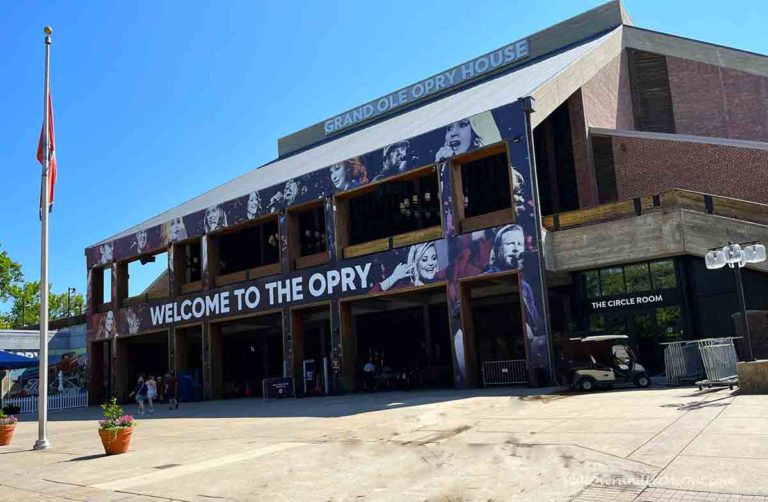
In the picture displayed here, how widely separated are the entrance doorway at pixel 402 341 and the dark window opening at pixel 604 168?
9551mm

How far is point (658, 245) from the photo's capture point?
24.5 meters

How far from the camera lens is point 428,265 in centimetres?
2794

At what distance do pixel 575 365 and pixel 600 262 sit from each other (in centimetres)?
664

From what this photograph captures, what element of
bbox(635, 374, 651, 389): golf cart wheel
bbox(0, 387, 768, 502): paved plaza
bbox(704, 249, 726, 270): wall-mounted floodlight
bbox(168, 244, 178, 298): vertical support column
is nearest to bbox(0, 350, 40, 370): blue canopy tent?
bbox(168, 244, 178, 298): vertical support column

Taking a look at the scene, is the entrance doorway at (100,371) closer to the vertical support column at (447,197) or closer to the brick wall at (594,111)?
the vertical support column at (447,197)

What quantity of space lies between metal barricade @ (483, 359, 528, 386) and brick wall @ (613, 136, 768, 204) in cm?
1093

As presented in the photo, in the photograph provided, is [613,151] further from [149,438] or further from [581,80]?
[149,438]

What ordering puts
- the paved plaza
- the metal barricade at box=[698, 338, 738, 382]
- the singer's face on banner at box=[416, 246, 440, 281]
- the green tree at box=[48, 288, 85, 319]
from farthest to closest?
1. the green tree at box=[48, 288, 85, 319]
2. the singer's face on banner at box=[416, 246, 440, 281]
3. the metal barricade at box=[698, 338, 738, 382]
4. the paved plaza

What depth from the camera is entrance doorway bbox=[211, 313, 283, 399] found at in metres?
38.5

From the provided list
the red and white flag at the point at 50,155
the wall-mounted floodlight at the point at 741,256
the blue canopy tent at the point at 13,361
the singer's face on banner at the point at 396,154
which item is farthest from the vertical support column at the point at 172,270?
the wall-mounted floodlight at the point at 741,256

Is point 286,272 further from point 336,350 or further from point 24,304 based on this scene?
point 24,304

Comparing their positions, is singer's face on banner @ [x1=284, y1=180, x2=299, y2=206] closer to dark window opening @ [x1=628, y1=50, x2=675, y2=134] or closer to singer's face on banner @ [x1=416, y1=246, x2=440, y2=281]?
singer's face on banner @ [x1=416, y1=246, x2=440, y2=281]

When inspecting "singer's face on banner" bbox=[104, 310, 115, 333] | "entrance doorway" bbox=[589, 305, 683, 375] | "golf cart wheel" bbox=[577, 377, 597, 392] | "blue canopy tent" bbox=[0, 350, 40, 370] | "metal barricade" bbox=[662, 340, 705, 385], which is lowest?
"golf cart wheel" bbox=[577, 377, 597, 392]

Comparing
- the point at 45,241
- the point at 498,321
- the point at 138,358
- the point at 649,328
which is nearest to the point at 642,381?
the point at 649,328
